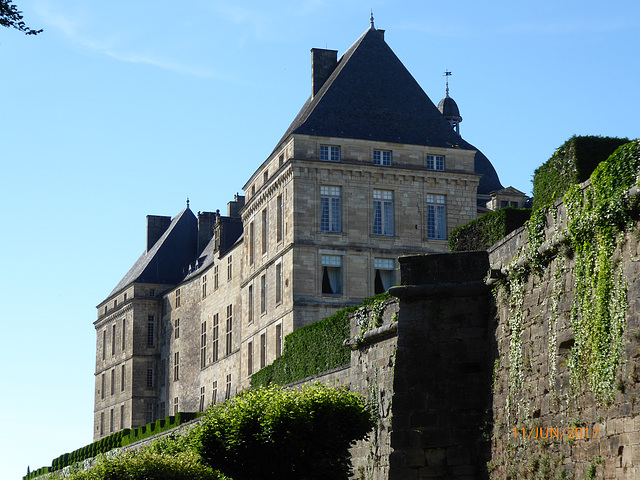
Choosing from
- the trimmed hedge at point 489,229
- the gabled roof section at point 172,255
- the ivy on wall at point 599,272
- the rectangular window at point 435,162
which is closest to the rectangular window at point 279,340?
the rectangular window at point 435,162

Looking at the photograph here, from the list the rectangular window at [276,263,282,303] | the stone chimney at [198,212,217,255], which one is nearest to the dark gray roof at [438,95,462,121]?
the stone chimney at [198,212,217,255]

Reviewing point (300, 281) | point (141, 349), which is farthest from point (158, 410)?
point (300, 281)

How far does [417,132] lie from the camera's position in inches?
1642

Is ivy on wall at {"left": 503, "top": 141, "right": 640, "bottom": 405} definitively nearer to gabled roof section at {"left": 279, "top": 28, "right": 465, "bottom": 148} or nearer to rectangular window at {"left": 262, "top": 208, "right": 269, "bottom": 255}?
gabled roof section at {"left": 279, "top": 28, "right": 465, "bottom": 148}

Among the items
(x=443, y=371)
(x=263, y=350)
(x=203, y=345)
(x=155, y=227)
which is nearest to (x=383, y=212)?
(x=263, y=350)

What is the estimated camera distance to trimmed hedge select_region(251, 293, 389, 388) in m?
24.7

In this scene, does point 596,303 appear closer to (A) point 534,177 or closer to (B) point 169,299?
(A) point 534,177

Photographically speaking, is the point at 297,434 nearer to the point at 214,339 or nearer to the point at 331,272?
the point at 331,272

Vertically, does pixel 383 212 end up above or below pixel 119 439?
above

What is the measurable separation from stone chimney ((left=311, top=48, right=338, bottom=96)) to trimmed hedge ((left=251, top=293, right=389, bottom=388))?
624 inches

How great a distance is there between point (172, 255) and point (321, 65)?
86.2 feet

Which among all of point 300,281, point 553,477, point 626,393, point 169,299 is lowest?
point 553,477

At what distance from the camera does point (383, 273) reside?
39531 millimetres

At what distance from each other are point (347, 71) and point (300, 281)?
30.1 ft
